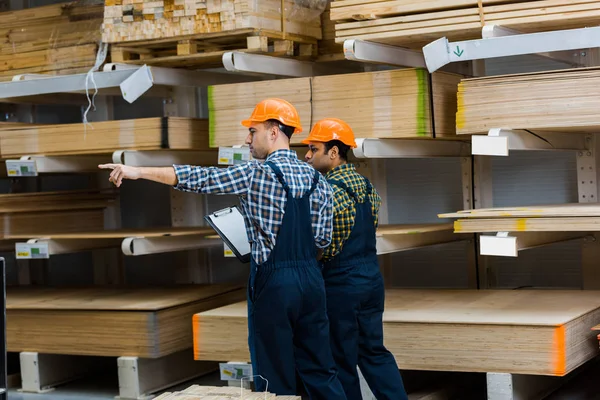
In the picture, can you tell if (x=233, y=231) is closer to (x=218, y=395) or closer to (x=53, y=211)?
(x=218, y=395)

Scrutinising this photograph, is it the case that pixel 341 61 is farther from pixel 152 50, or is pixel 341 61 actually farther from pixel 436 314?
pixel 436 314

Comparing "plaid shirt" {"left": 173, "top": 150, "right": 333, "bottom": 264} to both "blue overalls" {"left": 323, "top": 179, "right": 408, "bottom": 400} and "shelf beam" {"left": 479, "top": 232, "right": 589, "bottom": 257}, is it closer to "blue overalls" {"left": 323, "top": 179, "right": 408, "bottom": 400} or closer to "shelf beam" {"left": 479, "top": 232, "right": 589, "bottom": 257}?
"blue overalls" {"left": 323, "top": 179, "right": 408, "bottom": 400}

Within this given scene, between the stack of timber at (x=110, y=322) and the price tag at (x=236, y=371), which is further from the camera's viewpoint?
the stack of timber at (x=110, y=322)

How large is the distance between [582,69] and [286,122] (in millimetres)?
1910

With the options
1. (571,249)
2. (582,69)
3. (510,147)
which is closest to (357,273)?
(510,147)

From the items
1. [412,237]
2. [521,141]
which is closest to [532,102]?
[521,141]

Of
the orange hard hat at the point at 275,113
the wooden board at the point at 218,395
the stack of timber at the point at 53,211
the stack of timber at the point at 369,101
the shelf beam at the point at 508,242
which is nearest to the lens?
the wooden board at the point at 218,395

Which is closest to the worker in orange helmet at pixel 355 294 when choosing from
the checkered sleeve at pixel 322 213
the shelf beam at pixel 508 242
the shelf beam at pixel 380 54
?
the checkered sleeve at pixel 322 213

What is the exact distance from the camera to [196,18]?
6.79 m

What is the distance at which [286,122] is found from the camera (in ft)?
17.1

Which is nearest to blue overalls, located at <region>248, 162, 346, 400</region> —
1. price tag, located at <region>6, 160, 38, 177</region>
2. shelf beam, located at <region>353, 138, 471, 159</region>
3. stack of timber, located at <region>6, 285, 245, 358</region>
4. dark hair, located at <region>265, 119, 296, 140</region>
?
dark hair, located at <region>265, 119, 296, 140</region>

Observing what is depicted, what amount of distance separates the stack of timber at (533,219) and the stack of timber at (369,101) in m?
0.76

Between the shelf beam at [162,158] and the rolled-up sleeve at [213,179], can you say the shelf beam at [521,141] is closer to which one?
the rolled-up sleeve at [213,179]

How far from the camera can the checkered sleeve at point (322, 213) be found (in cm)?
512
